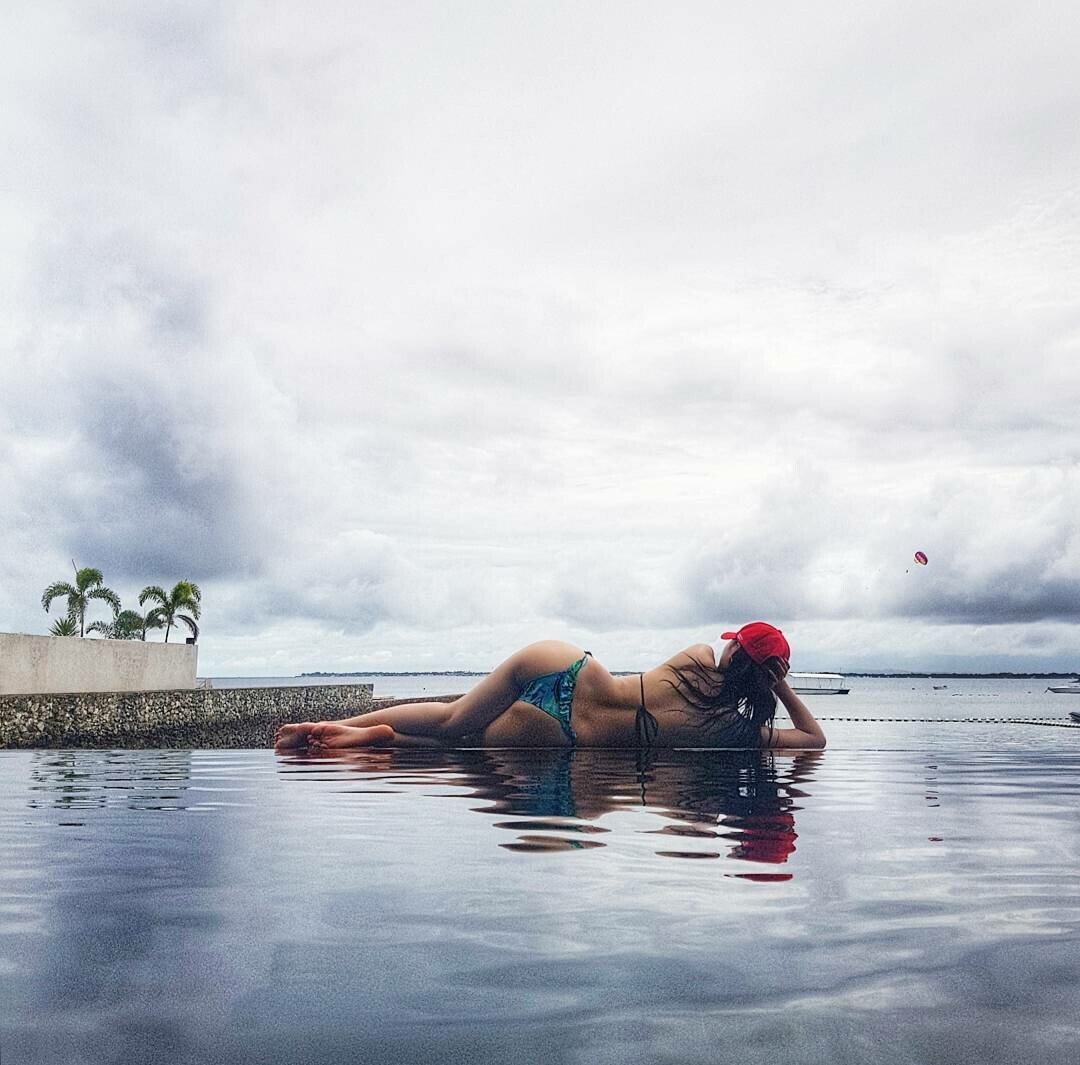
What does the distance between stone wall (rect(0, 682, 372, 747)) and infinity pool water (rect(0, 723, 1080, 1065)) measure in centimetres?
947

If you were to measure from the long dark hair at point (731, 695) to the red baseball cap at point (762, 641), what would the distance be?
0.06 meters

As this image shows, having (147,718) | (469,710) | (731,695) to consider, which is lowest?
A: (147,718)

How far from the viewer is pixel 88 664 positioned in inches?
866

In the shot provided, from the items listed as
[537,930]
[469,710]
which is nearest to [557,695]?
[469,710]

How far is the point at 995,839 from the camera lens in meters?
3.93

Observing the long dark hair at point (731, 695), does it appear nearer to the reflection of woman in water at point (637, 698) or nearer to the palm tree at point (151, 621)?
the reflection of woman in water at point (637, 698)

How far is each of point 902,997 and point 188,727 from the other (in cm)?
1820

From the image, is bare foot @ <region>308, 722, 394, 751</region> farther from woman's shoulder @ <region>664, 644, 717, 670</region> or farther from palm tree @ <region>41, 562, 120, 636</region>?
palm tree @ <region>41, 562, 120, 636</region>

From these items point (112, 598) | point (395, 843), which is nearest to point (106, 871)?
point (395, 843)

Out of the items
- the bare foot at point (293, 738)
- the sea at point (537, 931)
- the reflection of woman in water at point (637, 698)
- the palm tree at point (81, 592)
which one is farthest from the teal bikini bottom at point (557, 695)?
the palm tree at point (81, 592)

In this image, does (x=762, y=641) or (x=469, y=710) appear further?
(x=469, y=710)

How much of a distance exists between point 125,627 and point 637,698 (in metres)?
49.0

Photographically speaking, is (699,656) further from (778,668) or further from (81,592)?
(81,592)

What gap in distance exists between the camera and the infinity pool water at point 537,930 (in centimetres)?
173
